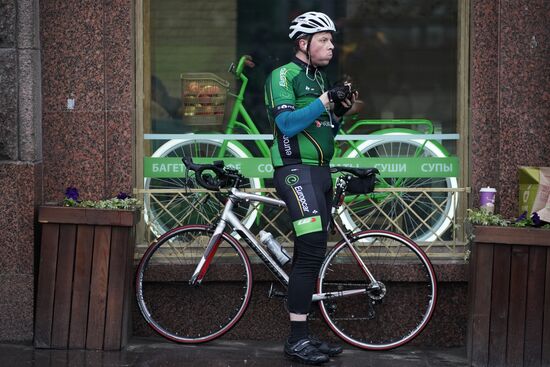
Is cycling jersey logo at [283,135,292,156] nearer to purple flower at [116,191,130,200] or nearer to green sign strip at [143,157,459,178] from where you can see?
green sign strip at [143,157,459,178]

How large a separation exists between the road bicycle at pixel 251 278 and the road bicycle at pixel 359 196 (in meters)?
0.24

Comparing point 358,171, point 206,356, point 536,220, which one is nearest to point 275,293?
point 206,356

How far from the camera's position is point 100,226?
23.3ft

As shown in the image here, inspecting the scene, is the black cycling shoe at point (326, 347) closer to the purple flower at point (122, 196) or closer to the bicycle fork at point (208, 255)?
the bicycle fork at point (208, 255)

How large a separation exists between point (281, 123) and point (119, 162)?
58.5 inches

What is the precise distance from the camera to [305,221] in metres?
6.75

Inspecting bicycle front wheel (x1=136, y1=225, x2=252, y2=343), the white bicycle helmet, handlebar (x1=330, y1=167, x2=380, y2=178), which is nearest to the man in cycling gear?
the white bicycle helmet

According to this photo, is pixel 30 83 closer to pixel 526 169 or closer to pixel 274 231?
pixel 274 231

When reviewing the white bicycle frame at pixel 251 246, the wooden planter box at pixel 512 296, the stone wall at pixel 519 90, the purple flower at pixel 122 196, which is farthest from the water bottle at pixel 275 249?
the stone wall at pixel 519 90

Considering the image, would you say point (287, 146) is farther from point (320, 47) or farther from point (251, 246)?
point (251, 246)

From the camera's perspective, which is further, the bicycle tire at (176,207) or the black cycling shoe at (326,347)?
the bicycle tire at (176,207)

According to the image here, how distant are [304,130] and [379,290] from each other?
1.20 metres

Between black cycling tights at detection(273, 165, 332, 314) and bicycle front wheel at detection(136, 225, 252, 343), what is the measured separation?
0.66m

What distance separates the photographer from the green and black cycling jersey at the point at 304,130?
6.72 metres
